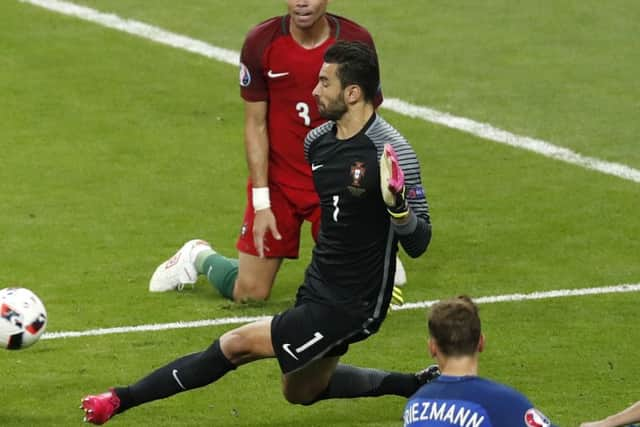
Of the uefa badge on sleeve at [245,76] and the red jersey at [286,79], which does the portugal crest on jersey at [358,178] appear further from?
the uefa badge on sleeve at [245,76]

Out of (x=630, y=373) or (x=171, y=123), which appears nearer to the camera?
(x=630, y=373)

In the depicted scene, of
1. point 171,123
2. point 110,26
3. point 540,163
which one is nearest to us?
point 540,163

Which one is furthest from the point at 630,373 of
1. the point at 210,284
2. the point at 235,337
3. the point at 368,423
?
the point at 210,284

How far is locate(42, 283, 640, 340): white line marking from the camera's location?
11844mm

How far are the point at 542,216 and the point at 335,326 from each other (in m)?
5.44

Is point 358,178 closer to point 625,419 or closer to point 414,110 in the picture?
point 625,419

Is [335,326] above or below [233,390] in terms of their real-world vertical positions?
above

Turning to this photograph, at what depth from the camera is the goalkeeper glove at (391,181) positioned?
347 inches

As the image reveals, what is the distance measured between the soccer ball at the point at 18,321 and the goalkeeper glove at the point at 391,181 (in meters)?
2.32

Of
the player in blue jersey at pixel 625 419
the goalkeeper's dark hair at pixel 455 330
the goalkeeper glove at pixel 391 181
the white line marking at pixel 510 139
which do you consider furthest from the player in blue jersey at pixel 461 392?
the white line marking at pixel 510 139

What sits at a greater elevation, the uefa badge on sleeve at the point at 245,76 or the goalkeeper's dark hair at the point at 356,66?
the goalkeeper's dark hair at the point at 356,66

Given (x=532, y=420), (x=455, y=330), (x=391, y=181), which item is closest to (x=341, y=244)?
(x=391, y=181)

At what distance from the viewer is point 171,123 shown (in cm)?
1752

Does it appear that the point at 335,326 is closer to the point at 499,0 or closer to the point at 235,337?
the point at 235,337
